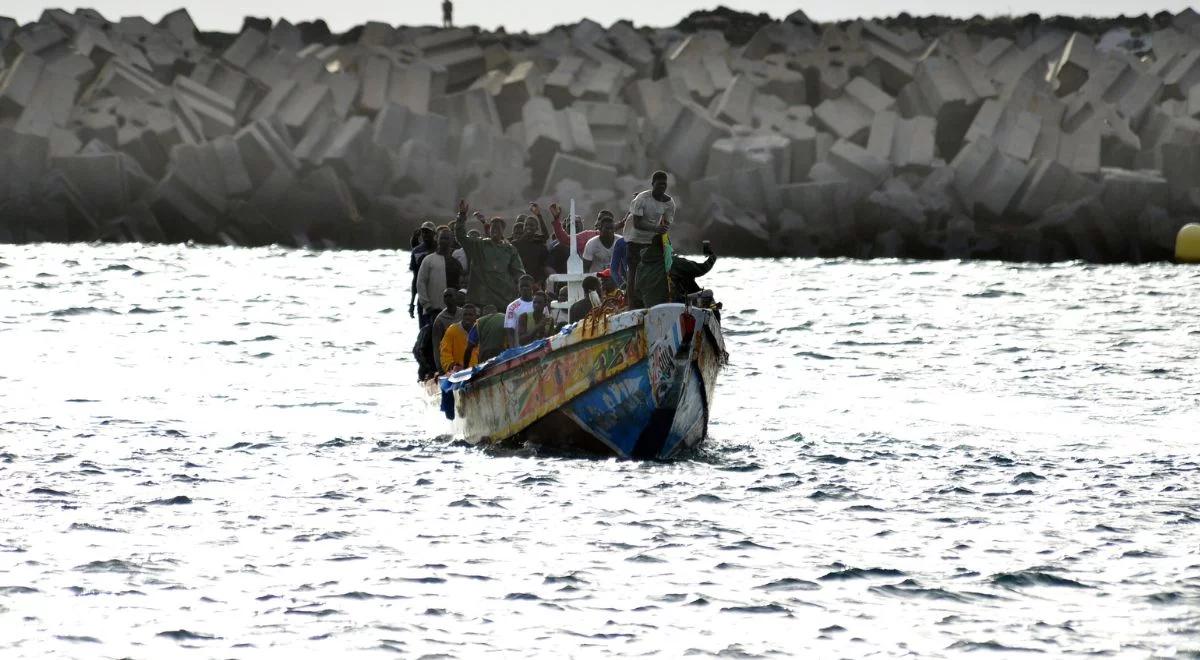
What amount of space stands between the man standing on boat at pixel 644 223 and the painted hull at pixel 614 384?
1.85 ft

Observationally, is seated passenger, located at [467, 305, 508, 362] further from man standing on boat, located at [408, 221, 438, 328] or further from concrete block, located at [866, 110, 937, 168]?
concrete block, located at [866, 110, 937, 168]

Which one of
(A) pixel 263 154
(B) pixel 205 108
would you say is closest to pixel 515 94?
(B) pixel 205 108

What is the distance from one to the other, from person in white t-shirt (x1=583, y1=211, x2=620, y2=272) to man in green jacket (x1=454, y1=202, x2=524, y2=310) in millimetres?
946

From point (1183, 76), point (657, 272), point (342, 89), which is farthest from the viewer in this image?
point (1183, 76)

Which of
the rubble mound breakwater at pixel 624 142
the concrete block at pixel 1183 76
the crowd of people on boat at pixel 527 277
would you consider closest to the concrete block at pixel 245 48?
the rubble mound breakwater at pixel 624 142

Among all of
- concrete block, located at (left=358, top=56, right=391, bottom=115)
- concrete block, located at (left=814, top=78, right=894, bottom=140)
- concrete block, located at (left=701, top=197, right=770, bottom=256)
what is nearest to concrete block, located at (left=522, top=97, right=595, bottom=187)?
concrete block, located at (left=701, top=197, right=770, bottom=256)

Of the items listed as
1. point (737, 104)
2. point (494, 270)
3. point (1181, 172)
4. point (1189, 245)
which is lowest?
point (1189, 245)

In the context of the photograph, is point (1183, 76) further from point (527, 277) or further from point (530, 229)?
point (527, 277)

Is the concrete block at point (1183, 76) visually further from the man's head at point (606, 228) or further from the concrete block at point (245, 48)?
the man's head at point (606, 228)

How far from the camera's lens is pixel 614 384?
712 inches

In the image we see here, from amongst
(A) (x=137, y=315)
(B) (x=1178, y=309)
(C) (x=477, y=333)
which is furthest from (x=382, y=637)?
(B) (x=1178, y=309)

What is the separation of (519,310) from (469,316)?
3.26 ft

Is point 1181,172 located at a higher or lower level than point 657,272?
higher

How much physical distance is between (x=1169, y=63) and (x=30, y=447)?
176ft
